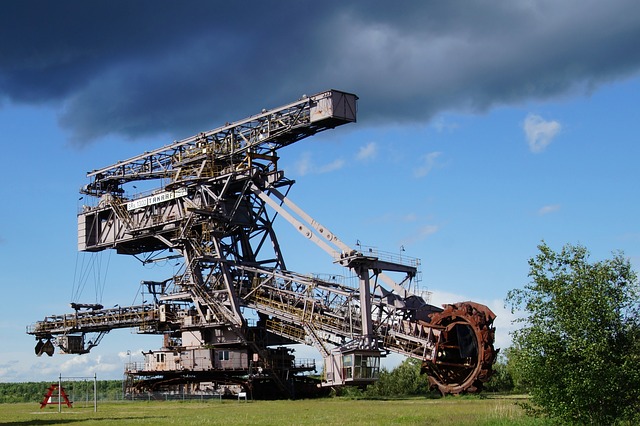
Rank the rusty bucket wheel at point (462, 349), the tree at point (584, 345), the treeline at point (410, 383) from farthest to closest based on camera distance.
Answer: the treeline at point (410, 383) < the rusty bucket wheel at point (462, 349) < the tree at point (584, 345)

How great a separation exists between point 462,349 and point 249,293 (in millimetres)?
18682

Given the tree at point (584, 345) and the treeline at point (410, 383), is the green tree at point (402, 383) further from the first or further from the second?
the tree at point (584, 345)

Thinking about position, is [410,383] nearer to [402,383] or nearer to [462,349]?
[402,383]

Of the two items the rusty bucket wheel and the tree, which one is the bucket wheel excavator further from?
the tree

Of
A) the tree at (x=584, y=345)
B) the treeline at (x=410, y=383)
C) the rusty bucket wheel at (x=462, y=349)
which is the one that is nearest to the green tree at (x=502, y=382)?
the treeline at (x=410, y=383)

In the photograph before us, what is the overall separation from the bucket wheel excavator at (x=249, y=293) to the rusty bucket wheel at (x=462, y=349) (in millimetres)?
88

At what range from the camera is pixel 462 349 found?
61.9m

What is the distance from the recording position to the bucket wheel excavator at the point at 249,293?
6184cm

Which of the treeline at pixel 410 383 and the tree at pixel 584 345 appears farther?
the treeline at pixel 410 383

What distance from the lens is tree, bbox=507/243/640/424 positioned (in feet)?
100

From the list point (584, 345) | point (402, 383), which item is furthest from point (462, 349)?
point (584, 345)

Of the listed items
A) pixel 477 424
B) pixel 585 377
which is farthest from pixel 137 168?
pixel 585 377

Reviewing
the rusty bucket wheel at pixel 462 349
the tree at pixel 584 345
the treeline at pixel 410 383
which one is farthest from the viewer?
the treeline at pixel 410 383

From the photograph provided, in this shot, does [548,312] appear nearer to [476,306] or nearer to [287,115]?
[476,306]
